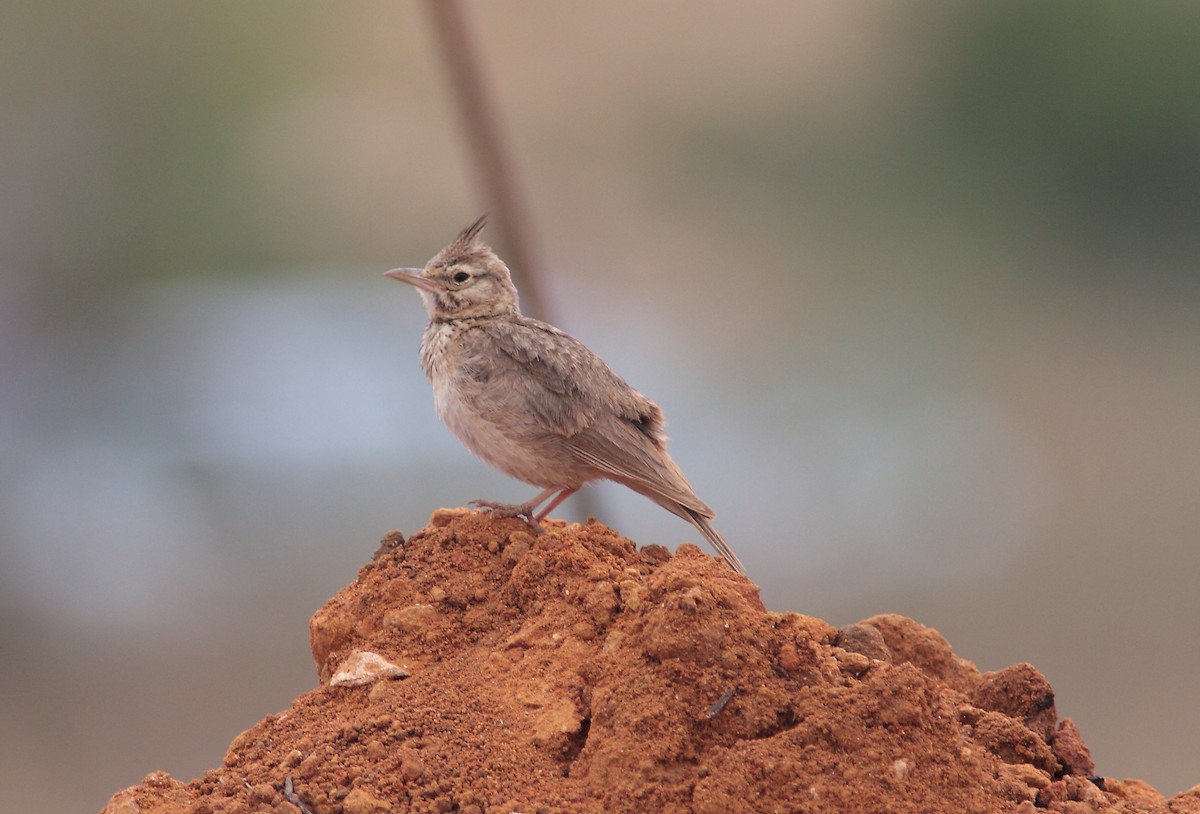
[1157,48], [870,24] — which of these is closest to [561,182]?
[870,24]

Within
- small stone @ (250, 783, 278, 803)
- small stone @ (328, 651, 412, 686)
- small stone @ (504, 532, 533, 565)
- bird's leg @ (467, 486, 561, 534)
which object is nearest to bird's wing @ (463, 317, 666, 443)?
bird's leg @ (467, 486, 561, 534)

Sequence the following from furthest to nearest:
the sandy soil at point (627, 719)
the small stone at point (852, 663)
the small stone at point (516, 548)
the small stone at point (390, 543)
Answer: the small stone at point (390, 543), the small stone at point (516, 548), the small stone at point (852, 663), the sandy soil at point (627, 719)

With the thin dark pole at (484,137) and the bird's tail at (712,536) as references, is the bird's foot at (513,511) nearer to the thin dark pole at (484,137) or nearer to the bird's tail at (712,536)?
the bird's tail at (712,536)

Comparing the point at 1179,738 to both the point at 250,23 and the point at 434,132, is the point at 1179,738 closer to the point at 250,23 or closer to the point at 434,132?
the point at 434,132

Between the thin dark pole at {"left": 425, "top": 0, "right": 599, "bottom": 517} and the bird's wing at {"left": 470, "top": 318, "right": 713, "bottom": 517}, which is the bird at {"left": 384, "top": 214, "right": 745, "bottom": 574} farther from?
the thin dark pole at {"left": 425, "top": 0, "right": 599, "bottom": 517}

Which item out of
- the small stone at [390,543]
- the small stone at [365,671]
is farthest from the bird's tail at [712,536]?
the small stone at [365,671]

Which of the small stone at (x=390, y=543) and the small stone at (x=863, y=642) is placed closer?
the small stone at (x=863, y=642)
